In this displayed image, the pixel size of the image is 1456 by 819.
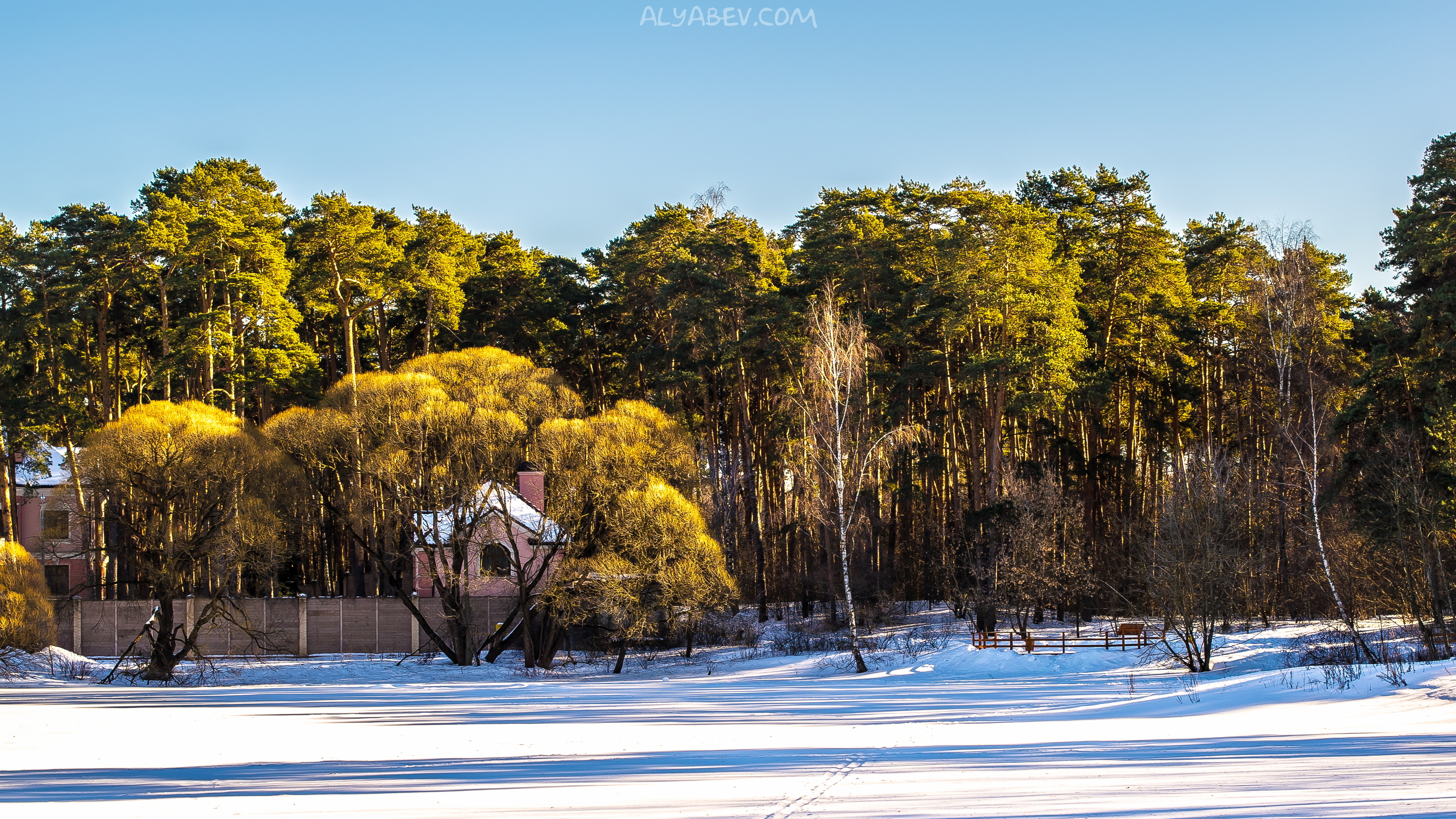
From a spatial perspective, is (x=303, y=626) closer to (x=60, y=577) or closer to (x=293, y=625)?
(x=293, y=625)

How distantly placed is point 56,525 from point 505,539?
23996 mm

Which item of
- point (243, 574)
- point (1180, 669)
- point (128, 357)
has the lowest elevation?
point (1180, 669)

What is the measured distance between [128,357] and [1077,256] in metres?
43.1

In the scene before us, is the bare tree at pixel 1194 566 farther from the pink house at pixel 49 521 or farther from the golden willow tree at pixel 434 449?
the pink house at pixel 49 521

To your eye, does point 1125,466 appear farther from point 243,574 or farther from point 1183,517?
point 243,574

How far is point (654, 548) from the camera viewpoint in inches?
1313

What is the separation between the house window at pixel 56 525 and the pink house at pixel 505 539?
15.4 metres

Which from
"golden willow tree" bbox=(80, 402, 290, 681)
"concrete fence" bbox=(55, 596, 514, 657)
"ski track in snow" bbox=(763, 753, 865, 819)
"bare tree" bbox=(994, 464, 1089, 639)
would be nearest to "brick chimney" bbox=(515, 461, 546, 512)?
"concrete fence" bbox=(55, 596, 514, 657)

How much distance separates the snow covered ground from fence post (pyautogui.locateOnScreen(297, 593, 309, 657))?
1050cm

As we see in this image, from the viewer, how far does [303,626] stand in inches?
1607

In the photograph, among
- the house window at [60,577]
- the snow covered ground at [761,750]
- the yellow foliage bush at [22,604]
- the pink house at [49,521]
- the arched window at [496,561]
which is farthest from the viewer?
the house window at [60,577]

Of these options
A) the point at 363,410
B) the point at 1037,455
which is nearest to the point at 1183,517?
the point at 1037,455

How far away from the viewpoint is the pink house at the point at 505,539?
35.9 meters

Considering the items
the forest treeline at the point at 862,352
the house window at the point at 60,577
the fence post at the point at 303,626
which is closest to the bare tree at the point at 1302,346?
the forest treeline at the point at 862,352
